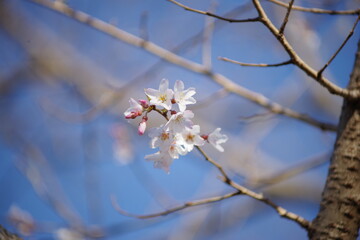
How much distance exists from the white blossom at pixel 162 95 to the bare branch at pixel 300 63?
38 cm

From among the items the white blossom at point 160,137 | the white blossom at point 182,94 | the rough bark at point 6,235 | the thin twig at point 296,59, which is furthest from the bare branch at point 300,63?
the rough bark at point 6,235

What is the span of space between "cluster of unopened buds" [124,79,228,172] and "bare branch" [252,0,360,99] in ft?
1.10

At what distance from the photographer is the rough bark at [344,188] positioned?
1.05m

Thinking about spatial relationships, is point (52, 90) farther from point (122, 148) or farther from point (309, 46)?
point (309, 46)

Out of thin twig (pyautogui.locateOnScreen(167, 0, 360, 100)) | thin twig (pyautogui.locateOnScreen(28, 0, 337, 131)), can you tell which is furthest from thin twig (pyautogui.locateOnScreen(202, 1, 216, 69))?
thin twig (pyautogui.locateOnScreen(167, 0, 360, 100))

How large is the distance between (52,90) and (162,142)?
3.90 m

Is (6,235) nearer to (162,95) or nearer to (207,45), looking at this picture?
(162,95)

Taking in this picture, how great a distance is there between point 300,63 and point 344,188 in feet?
1.57

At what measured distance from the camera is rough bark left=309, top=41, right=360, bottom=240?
3.44 feet

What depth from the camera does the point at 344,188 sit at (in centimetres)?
109

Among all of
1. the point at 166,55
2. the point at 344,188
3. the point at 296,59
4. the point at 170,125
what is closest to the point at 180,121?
the point at 170,125

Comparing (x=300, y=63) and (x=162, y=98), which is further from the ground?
(x=300, y=63)

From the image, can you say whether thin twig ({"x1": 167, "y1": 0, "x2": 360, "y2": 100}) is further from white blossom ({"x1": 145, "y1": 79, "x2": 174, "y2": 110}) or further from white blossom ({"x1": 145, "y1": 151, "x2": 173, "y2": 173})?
white blossom ({"x1": 145, "y1": 151, "x2": 173, "y2": 173})

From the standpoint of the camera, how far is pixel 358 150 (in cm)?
111
